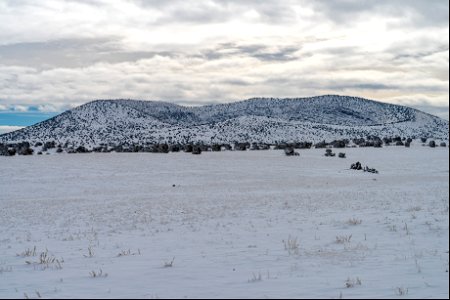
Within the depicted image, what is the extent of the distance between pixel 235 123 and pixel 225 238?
110 meters

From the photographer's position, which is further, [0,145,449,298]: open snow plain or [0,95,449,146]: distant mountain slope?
[0,95,449,146]: distant mountain slope

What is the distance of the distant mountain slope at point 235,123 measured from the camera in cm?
11262

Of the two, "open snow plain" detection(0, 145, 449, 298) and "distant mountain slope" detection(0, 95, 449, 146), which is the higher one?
"distant mountain slope" detection(0, 95, 449, 146)

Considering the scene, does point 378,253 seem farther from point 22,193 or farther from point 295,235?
point 22,193

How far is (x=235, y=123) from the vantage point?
409 ft

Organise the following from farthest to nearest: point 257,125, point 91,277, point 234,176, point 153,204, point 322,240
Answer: point 257,125, point 234,176, point 153,204, point 322,240, point 91,277

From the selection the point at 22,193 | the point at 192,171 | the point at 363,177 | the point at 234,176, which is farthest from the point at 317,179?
the point at 22,193

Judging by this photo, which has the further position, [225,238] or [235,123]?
[235,123]

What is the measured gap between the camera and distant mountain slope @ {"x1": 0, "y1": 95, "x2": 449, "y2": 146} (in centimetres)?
11262

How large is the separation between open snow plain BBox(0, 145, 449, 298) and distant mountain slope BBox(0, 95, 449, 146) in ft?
232

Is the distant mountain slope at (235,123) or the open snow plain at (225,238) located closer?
the open snow plain at (225,238)

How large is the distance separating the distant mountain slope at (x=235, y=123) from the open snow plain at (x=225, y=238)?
70.8 metres

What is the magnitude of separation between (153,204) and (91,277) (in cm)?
1297

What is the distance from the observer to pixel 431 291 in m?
8.85
